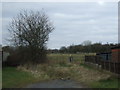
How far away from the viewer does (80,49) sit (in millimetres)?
113938

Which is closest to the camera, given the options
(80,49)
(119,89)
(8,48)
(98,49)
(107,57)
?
(119,89)

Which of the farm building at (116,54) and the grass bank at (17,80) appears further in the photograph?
the farm building at (116,54)

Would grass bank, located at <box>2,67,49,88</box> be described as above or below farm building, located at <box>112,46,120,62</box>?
below

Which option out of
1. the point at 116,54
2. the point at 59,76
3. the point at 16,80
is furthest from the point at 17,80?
the point at 116,54

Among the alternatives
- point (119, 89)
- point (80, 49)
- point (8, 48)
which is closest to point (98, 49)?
point (80, 49)

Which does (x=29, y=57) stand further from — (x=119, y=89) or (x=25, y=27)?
(x=119, y=89)

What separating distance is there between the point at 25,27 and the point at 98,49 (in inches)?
2217

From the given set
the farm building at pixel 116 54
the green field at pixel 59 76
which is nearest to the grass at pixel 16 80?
the green field at pixel 59 76

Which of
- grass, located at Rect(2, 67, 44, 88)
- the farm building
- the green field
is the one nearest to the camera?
grass, located at Rect(2, 67, 44, 88)

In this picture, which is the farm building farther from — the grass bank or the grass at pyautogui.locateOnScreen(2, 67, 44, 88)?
the grass at pyautogui.locateOnScreen(2, 67, 44, 88)

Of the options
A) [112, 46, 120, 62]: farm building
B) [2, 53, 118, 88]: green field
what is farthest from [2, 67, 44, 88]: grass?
[112, 46, 120, 62]: farm building

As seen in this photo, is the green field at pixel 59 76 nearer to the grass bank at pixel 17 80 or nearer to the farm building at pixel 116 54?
the grass bank at pixel 17 80

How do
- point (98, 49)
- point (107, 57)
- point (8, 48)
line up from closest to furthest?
point (107, 57)
point (8, 48)
point (98, 49)

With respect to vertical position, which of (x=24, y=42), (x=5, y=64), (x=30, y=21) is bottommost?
(x=5, y=64)
